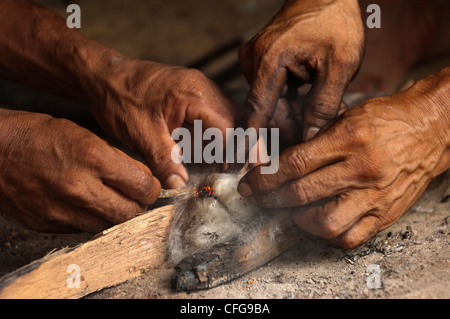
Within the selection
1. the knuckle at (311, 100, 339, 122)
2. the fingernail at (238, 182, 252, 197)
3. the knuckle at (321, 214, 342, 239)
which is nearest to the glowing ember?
the fingernail at (238, 182, 252, 197)

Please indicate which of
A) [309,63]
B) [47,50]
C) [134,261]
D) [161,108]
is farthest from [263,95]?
[47,50]

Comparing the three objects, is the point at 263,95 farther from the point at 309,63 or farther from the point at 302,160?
the point at 302,160

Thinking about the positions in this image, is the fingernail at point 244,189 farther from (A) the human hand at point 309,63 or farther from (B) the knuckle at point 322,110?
(B) the knuckle at point 322,110

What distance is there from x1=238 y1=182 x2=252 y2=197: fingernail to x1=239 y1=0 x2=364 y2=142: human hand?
352 mm

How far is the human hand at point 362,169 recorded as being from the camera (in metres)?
1.77

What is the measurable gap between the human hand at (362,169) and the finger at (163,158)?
0.36 meters

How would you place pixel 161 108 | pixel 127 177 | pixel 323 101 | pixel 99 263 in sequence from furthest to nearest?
pixel 161 108
pixel 323 101
pixel 127 177
pixel 99 263

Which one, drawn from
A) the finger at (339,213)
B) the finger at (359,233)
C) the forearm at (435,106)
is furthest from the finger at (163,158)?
the forearm at (435,106)

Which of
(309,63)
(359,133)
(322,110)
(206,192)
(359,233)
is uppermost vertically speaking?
(309,63)

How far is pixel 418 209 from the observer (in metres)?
2.28

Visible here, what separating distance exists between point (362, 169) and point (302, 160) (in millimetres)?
230

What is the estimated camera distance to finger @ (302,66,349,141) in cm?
208

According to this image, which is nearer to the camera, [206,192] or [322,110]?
[206,192]

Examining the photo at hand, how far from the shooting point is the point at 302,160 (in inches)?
68.8
